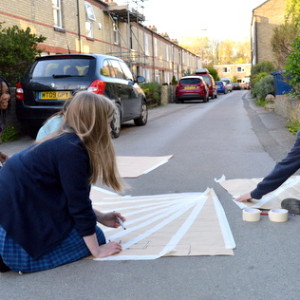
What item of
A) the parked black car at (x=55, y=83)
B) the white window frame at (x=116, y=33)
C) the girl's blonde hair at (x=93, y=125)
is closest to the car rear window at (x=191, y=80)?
the white window frame at (x=116, y=33)

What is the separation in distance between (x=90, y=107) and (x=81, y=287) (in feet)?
3.73

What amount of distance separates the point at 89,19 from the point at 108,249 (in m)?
20.9

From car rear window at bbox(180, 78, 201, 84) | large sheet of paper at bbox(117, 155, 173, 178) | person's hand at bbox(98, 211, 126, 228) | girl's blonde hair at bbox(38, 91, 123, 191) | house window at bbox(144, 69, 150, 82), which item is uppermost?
house window at bbox(144, 69, 150, 82)

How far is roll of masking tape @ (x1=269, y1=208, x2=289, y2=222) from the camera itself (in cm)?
372

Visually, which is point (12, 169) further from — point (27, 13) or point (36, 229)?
point (27, 13)

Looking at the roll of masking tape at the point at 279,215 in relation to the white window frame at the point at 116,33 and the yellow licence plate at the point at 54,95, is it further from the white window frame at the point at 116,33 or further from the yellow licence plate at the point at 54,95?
the white window frame at the point at 116,33

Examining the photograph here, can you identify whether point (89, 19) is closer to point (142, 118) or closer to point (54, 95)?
point (142, 118)

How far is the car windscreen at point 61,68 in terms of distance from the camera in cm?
891

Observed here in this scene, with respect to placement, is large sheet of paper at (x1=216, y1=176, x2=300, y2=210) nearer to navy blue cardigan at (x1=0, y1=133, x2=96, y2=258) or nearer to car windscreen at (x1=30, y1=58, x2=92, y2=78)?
navy blue cardigan at (x1=0, y1=133, x2=96, y2=258)

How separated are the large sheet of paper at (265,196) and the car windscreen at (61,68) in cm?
473

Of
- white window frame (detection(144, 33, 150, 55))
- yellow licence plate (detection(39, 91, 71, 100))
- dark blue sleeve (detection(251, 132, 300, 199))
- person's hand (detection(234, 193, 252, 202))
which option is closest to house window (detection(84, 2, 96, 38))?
white window frame (detection(144, 33, 150, 55))

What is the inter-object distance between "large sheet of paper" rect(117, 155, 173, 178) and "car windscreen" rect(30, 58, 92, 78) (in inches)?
101

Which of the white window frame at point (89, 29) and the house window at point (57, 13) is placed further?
the white window frame at point (89, 29)

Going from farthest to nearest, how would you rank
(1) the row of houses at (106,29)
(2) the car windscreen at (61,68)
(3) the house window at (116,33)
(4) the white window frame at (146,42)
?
1. (4) the white window frame at (146,42)
2. (3) the house window at (116,33)
3. (1) the row of houses at (106,29)
4. (2) the car windscreen at (61,68)
